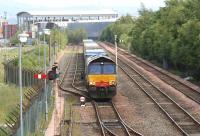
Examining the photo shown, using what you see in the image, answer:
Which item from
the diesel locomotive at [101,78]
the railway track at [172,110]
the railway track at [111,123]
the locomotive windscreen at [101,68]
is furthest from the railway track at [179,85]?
the railway track at [111,123]

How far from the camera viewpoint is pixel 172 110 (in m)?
31.1

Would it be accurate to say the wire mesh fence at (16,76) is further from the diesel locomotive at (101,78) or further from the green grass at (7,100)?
the diesel locomotive at (101,78)

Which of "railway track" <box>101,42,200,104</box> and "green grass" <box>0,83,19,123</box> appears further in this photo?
"railway track" <box>101,42,200,104</box>

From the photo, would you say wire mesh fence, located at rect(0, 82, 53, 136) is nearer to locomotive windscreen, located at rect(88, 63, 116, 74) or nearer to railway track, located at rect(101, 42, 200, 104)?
locomotive windscreen, located at rect(88, 63, 116, 74)

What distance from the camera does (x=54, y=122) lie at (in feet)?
92.2

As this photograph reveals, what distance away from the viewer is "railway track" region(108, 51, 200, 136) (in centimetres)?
2561

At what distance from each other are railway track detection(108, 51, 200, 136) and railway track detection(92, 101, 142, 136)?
245 cm

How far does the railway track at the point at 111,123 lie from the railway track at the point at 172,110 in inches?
96.4

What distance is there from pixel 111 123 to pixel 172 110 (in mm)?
5083

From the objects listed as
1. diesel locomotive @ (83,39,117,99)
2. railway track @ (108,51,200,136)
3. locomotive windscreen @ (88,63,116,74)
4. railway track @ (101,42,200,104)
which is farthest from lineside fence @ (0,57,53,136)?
railway track @ (101,42,200,104)

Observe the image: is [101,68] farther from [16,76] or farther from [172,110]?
[16,76]

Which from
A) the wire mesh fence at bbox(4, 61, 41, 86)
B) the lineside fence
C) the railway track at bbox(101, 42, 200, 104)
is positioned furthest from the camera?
the wire mesh fence at bbox(4, 61, 41, 86)

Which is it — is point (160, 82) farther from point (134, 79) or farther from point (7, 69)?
point (7, 69)

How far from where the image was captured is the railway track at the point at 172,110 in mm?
25609
